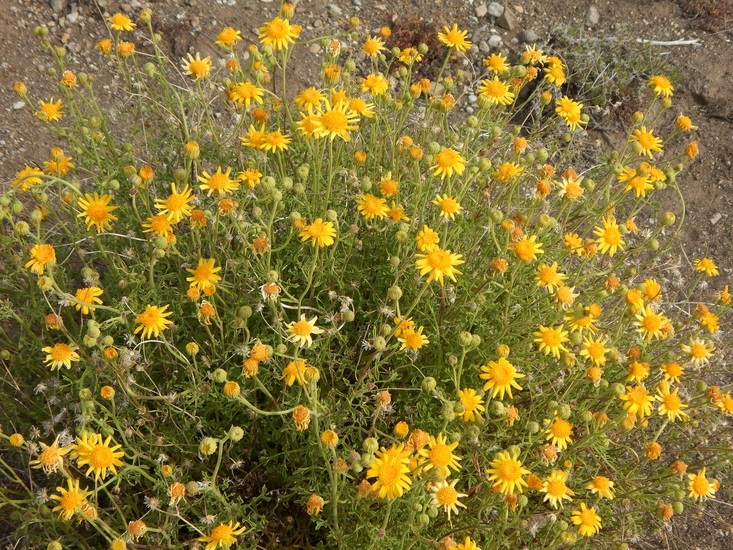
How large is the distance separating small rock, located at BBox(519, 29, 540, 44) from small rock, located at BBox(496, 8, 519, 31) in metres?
0.14

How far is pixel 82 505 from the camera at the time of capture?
2334 millimetres

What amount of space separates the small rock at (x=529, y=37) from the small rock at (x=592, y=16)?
2.38 ft

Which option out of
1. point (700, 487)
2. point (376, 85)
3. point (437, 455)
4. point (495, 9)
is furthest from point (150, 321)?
point (495, 9)

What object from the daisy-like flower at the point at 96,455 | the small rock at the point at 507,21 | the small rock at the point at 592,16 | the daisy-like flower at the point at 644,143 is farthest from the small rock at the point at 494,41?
the daisy-like flower at the point at 96,455

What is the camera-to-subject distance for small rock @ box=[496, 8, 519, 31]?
6580 mm

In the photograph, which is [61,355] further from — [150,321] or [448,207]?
[448,207]

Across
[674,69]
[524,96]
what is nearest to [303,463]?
[524,96]

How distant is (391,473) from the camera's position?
2.29m

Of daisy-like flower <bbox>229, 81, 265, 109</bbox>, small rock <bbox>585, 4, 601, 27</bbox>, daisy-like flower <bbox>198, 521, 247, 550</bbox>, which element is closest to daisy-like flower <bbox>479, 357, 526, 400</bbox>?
daisy-like flower <bbox>198, 521, 247, 550</bbox>

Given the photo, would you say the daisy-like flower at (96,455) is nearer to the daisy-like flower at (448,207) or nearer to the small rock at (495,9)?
the daisy-like flower at (448,207)

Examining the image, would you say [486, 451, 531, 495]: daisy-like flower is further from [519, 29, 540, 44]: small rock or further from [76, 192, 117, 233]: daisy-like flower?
[519, 29, 540, 44]: small rock

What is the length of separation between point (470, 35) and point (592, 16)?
145cm

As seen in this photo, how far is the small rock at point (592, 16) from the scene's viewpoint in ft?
22.4

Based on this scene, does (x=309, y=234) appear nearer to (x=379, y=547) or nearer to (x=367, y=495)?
(x=367, y=495)
